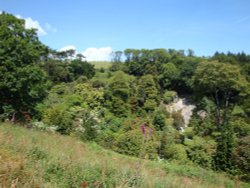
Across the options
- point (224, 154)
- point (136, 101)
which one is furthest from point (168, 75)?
point (224, 154)

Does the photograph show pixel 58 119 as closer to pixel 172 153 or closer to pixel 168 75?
pixel 172 153

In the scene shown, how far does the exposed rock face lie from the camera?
5416 cm

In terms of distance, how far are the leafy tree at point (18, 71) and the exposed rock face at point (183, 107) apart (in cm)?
Answer: 3573

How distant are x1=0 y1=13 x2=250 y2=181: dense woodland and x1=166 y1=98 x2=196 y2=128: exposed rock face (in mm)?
1804

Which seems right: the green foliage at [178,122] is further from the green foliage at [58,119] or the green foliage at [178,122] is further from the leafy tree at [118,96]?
the green foliage at [58,119]

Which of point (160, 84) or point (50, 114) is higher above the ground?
point (160, 84)

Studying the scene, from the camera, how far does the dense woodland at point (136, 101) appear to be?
2064 cm

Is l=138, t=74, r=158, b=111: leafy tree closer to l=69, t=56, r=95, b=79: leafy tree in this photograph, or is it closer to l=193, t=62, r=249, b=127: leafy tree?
l=193, t=62, r=249, b=127: leafy tree

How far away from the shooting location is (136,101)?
51.4m

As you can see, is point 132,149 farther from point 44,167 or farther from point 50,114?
point 44,167

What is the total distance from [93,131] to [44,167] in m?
22.9

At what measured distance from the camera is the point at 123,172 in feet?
14.0

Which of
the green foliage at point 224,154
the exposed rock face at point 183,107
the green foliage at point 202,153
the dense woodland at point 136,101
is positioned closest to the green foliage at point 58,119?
the dense woodland at point 136,101

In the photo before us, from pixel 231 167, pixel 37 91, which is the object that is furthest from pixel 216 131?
pixel 37 91
